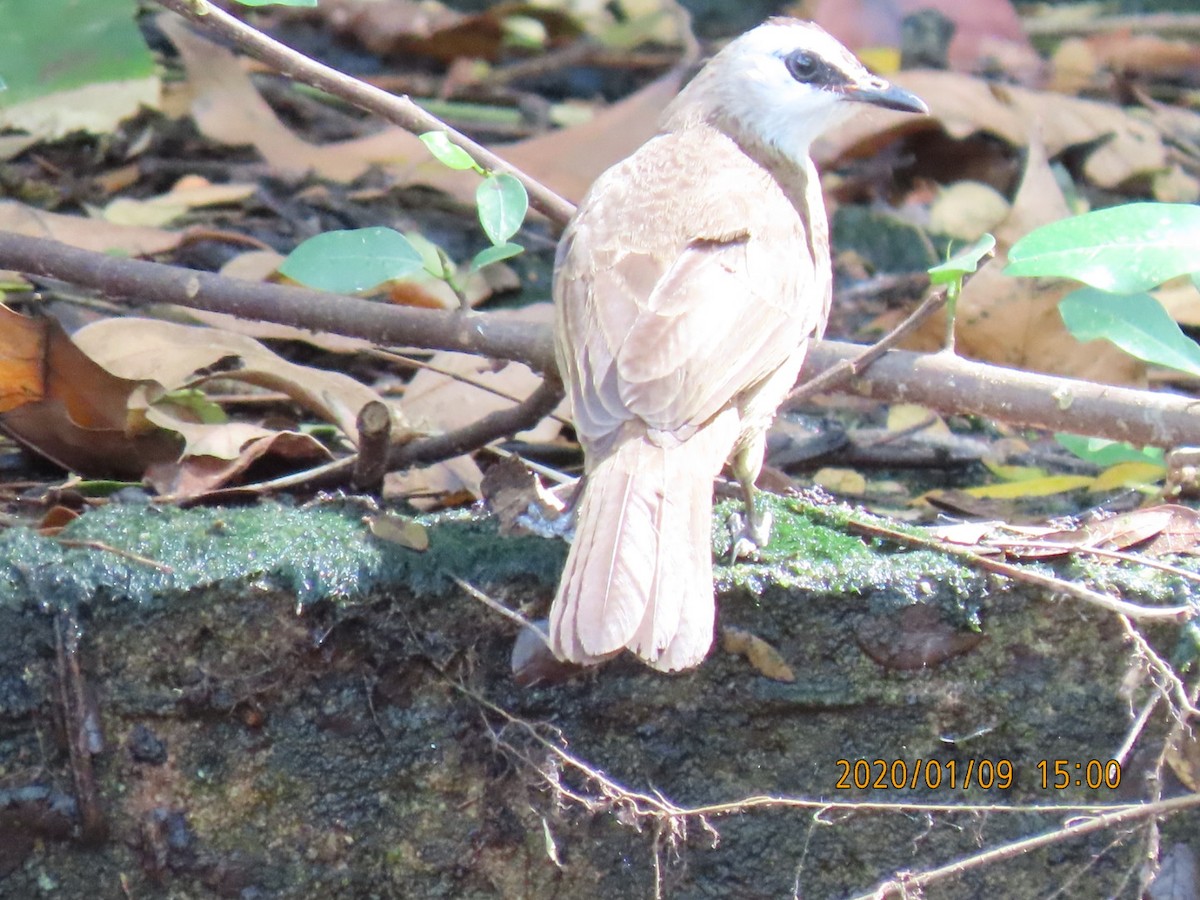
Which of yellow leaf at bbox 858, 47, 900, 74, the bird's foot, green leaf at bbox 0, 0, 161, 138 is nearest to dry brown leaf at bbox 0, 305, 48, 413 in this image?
the bird's foot

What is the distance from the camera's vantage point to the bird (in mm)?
2416

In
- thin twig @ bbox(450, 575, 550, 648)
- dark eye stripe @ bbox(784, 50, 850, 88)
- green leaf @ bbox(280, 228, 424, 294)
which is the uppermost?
dark eye stripe @ bbox(784, 50, 850, 88)

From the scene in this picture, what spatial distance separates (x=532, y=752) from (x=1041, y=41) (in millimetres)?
5932

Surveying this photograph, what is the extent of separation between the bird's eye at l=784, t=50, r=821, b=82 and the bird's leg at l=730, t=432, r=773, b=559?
4.39ft

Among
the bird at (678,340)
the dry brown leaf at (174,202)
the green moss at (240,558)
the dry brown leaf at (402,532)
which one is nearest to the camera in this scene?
the bird at (678,340)

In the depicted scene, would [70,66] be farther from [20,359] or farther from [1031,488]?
[1031,488]

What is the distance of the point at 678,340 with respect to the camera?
294 centimetres

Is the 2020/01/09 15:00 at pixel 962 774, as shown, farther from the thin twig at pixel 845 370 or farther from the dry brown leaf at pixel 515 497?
the thin twig at pixel 845 370

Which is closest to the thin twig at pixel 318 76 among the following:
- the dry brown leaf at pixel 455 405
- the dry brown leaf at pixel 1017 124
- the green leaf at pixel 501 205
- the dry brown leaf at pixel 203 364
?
the green leaf at pixel 501 205

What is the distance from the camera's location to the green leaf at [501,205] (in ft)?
10.0

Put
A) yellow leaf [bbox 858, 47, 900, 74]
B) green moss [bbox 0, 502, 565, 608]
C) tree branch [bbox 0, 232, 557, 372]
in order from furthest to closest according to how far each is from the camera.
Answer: yellow leaf [bbox 858, 47, 900, 74]
tree branch [bbox 0, 232, 557, 372]
green moss [bbox 0, 502, 565, 608]

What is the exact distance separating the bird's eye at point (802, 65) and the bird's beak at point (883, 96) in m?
0.13

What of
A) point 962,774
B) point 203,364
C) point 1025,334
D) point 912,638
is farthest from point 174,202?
point 962,774
